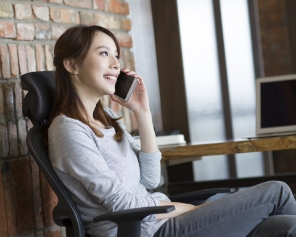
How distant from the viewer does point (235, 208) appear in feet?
6.29

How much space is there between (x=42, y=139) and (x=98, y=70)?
32cm

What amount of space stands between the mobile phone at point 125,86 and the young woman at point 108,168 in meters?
0.11

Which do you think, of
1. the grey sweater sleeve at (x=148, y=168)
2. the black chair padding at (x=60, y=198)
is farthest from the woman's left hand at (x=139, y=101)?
the black chair padding at (x=60, y=198)

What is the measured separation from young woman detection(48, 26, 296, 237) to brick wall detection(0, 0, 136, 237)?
0.27m

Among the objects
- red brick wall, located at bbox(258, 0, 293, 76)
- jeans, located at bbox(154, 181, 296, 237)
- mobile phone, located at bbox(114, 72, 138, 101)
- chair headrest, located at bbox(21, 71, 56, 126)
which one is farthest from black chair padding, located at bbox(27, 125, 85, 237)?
red brick wall, located at bbox(258, 0, 293, 76)

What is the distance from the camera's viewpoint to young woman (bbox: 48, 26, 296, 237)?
1856 mm

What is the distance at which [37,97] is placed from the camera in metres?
1.96

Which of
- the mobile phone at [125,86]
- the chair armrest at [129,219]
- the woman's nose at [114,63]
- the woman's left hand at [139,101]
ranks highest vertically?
the woman's nose at [114,63]

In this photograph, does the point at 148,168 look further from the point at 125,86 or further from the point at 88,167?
the point at 88,167

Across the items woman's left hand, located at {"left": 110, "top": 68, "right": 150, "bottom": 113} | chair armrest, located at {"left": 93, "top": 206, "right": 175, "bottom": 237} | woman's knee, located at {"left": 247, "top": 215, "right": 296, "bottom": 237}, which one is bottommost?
woman's knee, located at {"left": 247, "top": 215, "right": 296, "bottom": 237}

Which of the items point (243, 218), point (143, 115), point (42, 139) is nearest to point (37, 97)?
point (42, 139)

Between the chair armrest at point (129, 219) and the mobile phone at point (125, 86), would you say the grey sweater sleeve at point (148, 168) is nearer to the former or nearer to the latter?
the mobile phone at point (125, 86)

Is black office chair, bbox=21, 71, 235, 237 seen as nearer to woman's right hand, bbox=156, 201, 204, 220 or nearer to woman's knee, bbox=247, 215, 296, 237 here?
woman's right hand, bbox=156, 201, 204, 220

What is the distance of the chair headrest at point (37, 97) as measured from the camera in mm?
1967
